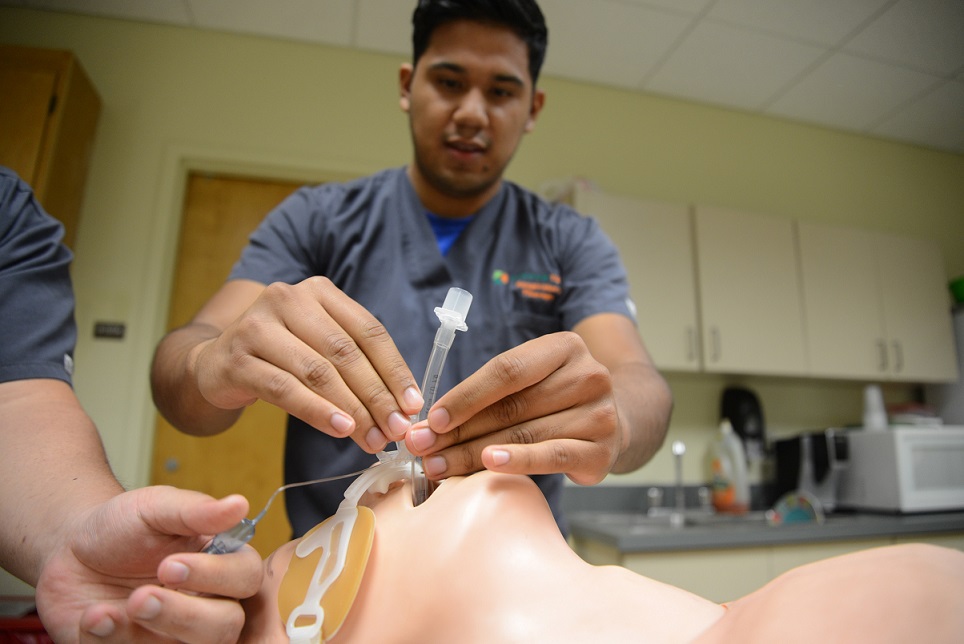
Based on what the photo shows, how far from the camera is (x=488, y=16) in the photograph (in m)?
0.94

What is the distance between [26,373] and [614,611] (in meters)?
0.71

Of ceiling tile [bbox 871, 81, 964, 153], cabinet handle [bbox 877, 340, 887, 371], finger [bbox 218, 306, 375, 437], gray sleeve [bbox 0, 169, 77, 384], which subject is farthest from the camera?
cabinet handle [bbox 877, 340, 887, 371]

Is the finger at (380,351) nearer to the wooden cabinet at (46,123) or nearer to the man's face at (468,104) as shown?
the man's face at (468,104)

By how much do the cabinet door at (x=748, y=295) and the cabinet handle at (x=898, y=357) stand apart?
520 millimetres

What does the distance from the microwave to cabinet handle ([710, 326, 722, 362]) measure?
2.26ft

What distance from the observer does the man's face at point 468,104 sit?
0.95m

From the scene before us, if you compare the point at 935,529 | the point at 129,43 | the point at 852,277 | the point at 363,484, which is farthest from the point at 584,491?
the point at 129,43

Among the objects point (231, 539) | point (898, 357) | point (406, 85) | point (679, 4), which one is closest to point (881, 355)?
point (898, 357)

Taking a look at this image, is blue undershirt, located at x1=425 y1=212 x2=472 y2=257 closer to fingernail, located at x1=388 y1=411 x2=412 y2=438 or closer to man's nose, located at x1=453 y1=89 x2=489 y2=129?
man's nose, located at x1=453 y1=89 x2=489 y2=129

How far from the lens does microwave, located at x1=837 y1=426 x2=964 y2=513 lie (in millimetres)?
2229

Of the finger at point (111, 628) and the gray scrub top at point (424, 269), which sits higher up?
the gray scrub top at point (424, 269)

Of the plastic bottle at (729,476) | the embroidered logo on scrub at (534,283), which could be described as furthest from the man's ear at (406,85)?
the plastic bottle at (729,476)

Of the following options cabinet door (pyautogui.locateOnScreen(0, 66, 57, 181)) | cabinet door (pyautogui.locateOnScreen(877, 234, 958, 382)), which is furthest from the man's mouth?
cabinet door (pyautogui.locateOnScreen(877, 234, 958, 382))

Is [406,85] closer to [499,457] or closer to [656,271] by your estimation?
[499,457]
